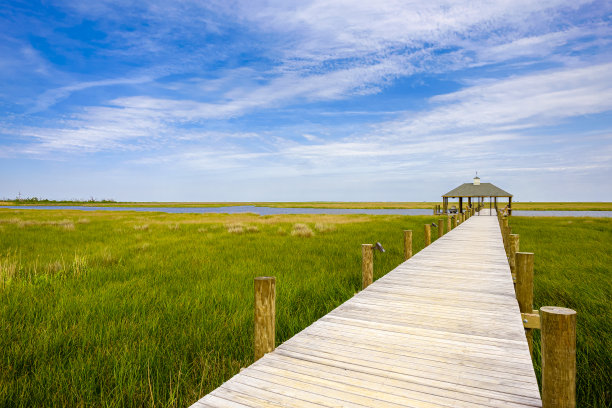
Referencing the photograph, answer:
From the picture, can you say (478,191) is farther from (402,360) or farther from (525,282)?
(402,360)

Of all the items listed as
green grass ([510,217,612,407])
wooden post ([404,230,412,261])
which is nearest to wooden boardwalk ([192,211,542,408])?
green grass ([510,217,612,407])

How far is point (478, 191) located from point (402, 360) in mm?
37907

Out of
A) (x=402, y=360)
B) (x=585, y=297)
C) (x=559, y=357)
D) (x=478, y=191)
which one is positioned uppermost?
(x=478, y=191)

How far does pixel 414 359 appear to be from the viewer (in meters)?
3.17

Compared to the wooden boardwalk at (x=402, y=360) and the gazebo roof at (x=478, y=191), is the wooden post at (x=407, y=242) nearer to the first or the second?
the wooden boardwalk at (x=402, y=360)

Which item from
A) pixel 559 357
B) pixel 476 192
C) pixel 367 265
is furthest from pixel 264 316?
pixel 476 192

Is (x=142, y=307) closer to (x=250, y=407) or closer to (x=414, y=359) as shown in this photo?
(x=250, y=407)

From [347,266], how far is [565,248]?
32.9 ft

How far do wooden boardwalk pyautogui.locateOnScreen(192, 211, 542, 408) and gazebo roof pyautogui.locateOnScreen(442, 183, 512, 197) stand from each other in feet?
111

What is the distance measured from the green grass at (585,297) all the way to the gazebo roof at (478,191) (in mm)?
21619

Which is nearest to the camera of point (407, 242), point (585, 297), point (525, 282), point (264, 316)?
point (264, 316)

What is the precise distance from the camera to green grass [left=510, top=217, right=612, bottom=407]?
12.2 feet

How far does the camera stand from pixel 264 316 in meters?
3.41

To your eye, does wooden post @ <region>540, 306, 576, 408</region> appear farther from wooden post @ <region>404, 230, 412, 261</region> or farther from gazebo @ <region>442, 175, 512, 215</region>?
gazebo @ <region>442, 175, 512, 215</region>
